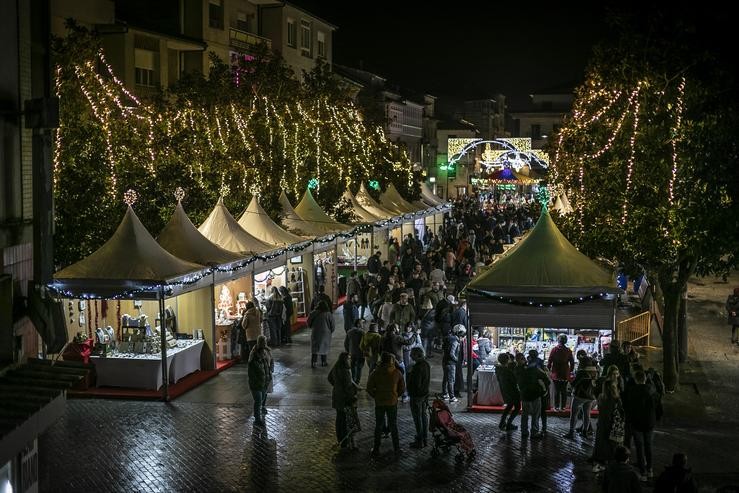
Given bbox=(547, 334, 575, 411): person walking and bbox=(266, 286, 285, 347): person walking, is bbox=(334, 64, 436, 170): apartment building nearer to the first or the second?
bbox=(266, 286, 285, 347): person walking

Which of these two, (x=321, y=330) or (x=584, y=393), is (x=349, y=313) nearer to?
(x=321, y=330)

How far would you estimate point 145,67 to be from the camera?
115ft

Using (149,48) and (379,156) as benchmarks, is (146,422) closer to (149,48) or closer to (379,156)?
(149,48)

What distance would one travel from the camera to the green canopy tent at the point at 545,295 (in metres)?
14.9

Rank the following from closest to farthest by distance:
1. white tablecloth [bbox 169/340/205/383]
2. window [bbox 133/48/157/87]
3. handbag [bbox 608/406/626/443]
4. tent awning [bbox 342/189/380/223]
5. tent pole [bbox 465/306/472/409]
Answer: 1. handbag [bbox 608/406/626/443]
2. tent pole [bbox 465/306/472/409]
3. white tablecloth [bbox 169/340/205/383]
4. tent awning [bbox 342/189/380/223]
5. window [bbox 133/48/157/87]

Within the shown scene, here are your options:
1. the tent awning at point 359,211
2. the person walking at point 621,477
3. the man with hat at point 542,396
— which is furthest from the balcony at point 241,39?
the person walking at point 621,477

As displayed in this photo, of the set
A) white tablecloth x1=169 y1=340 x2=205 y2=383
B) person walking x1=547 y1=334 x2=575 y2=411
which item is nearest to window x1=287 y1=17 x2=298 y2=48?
white tablecloth x1=169 y1=340 x2=205 y2=383

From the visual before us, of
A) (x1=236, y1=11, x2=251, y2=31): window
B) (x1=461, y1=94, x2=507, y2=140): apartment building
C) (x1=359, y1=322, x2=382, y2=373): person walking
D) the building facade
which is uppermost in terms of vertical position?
(x1=461, y1=94, x2=507, y2=140): apartment building

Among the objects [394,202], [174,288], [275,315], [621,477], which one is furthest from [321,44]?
[621,477]

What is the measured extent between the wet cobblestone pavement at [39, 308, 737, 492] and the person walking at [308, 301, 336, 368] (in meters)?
2.73

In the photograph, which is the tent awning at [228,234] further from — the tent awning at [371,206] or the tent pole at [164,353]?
the tent awning at [371,206]

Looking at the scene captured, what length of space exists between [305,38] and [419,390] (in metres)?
37.6

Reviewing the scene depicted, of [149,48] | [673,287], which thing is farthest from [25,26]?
[149,48]

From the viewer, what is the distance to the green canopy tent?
14.9 metres
